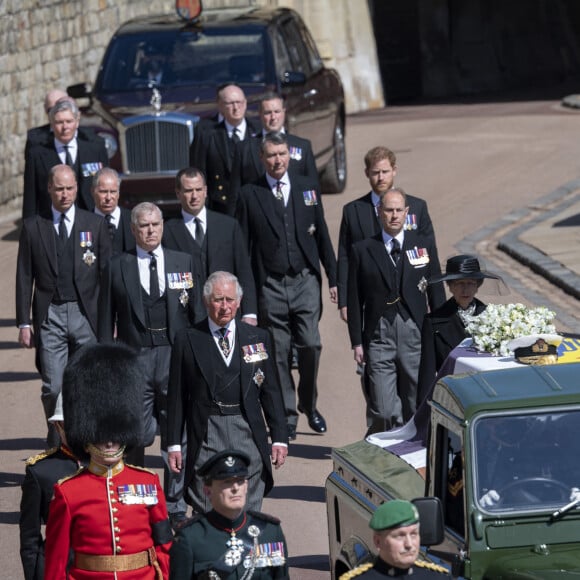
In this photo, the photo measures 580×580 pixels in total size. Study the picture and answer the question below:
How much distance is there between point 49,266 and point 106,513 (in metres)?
4.87

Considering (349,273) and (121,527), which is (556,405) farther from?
(349,273)

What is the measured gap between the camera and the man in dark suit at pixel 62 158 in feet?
44.5

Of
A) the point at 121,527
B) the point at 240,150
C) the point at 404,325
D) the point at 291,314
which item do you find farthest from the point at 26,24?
the point at 121,527

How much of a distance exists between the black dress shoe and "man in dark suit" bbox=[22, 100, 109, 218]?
2532 millimetres

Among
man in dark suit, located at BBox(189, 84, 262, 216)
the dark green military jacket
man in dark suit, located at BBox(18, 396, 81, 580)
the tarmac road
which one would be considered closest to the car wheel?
the tarmac road

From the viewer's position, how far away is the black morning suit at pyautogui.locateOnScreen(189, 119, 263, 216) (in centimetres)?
1365

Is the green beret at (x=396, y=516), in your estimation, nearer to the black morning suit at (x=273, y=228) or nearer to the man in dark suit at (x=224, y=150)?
the black morning suit at (x=273, y=228)

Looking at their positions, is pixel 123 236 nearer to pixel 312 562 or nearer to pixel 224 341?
pixel 224 341

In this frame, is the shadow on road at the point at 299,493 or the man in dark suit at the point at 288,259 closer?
the shadow on road at the point at 299,493

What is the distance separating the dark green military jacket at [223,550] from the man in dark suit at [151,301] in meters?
3.75

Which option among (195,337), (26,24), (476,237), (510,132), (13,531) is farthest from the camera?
(510,132)

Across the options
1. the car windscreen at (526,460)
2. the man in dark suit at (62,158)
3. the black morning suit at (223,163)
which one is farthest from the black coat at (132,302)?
the car windscreen at (526,460)

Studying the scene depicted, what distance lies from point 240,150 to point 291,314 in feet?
5.98

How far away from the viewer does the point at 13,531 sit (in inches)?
413
